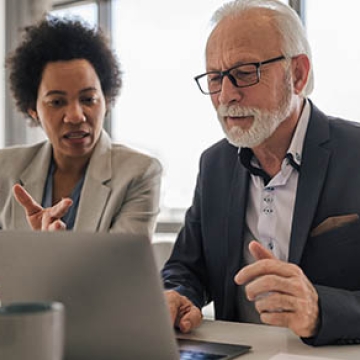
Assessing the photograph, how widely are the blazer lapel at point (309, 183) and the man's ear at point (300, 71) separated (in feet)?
0.61

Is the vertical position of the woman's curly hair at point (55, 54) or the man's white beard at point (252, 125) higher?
the woman's curly hair at point (55, 54)

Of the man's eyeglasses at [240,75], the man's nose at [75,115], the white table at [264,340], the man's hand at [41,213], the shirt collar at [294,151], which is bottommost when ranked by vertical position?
the white table at [264,340]

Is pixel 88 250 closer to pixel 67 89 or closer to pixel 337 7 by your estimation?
pixel 67 89

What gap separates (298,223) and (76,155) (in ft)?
3.56

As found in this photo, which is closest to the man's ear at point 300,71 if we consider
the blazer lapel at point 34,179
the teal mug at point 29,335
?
the blazer lapel at point 34,179

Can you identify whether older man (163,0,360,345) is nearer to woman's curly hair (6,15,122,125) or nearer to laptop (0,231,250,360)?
laptop (0,231,250,360)

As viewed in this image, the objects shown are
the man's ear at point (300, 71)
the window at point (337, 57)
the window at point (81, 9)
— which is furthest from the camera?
the window at point (81, 9)

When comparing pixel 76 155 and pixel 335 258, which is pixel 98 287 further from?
pixel 76 155

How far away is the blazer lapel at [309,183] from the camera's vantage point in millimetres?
1559

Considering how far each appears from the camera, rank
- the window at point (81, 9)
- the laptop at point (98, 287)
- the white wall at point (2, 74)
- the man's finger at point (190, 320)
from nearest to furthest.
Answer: the laptop at point (98, 287) < the man's finger at point (190, 320) < the window at point (81, 9) < the white wall at point (2, 74)

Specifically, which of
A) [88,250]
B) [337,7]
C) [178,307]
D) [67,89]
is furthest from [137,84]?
[88,250]

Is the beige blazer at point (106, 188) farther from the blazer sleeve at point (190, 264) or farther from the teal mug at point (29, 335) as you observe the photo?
the teal mug at point (29, 335)

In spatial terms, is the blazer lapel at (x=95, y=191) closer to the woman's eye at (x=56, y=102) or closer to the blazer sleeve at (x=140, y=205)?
the blazer sleeve at (x=140, y=205)

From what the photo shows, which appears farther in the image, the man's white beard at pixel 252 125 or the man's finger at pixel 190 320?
the man's white beard at pixel 252 125
